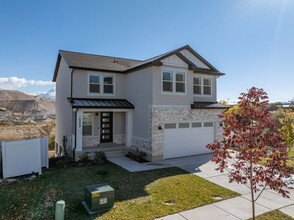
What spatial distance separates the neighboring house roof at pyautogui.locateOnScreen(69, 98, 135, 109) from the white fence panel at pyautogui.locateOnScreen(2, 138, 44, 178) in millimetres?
3244

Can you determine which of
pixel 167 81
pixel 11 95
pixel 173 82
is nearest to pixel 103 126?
pixel 167 81

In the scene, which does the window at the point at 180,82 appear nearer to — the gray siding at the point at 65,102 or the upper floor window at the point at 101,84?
the upper floor window at the point at 101,84

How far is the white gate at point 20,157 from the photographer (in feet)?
28.7

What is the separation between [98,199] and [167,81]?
8.17m

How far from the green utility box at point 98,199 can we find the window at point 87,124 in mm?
7819

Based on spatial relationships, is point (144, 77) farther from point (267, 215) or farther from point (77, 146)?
point (267, 215)

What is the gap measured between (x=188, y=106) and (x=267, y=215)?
8.04m

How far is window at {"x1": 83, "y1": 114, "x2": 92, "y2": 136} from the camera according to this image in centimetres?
1345

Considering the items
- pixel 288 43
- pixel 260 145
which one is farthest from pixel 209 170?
pixel 288 43

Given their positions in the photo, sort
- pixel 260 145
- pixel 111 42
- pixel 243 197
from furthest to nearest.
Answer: pixel 111 42 → pixel 243 197 → pixel 260 145

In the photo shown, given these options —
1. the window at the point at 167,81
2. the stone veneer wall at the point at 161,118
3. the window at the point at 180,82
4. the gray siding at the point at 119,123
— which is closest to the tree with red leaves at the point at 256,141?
the stone veneer wall at the point at 161,118

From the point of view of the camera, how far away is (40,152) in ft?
33.2

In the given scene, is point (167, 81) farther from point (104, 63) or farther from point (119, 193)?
point (119, 193)

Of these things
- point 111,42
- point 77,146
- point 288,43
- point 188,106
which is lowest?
point 77,146
